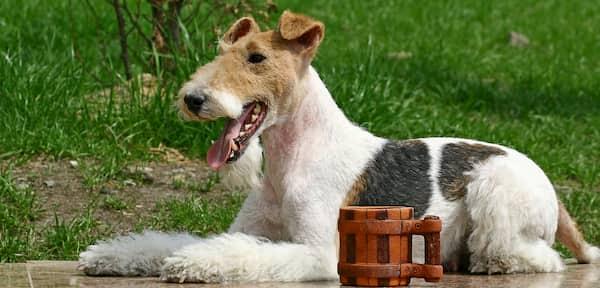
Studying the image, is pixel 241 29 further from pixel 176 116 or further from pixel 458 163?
pixel 176 116

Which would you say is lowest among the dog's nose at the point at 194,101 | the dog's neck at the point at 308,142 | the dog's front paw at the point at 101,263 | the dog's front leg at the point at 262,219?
the dog's front paw at the point at 101,263

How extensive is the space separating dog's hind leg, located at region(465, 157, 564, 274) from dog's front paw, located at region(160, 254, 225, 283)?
4.27 ft

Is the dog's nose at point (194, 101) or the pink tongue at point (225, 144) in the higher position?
the dog's nose at point (194, 101)

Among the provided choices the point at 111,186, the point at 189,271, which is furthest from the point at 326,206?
the point at 111,186

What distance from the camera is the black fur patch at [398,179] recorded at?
16.8ft

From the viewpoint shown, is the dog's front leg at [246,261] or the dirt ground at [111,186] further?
the dirt ground at [111,186]

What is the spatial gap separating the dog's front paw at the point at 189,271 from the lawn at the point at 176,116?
2.04m

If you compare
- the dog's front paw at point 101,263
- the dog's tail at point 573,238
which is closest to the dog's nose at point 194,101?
the dog's front paw at point 101,263

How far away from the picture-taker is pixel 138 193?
7.57 meters

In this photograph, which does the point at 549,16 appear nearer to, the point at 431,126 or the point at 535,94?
the point at 535,94

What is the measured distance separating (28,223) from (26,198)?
231 millimetres

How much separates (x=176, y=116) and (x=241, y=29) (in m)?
3.10

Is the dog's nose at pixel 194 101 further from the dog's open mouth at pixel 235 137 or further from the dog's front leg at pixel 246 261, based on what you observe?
the dog's front leg at pixel 246 261

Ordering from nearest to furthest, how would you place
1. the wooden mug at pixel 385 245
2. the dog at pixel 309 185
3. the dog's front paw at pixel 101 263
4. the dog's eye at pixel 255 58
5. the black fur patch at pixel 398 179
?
the wooden mug at pixel 385 245 < the dog at pixel 309 185 < the dog's eye at pixel 255 58 < the dog's front paw at pixel 101 263 < the black fur patch at pixel 398 179
